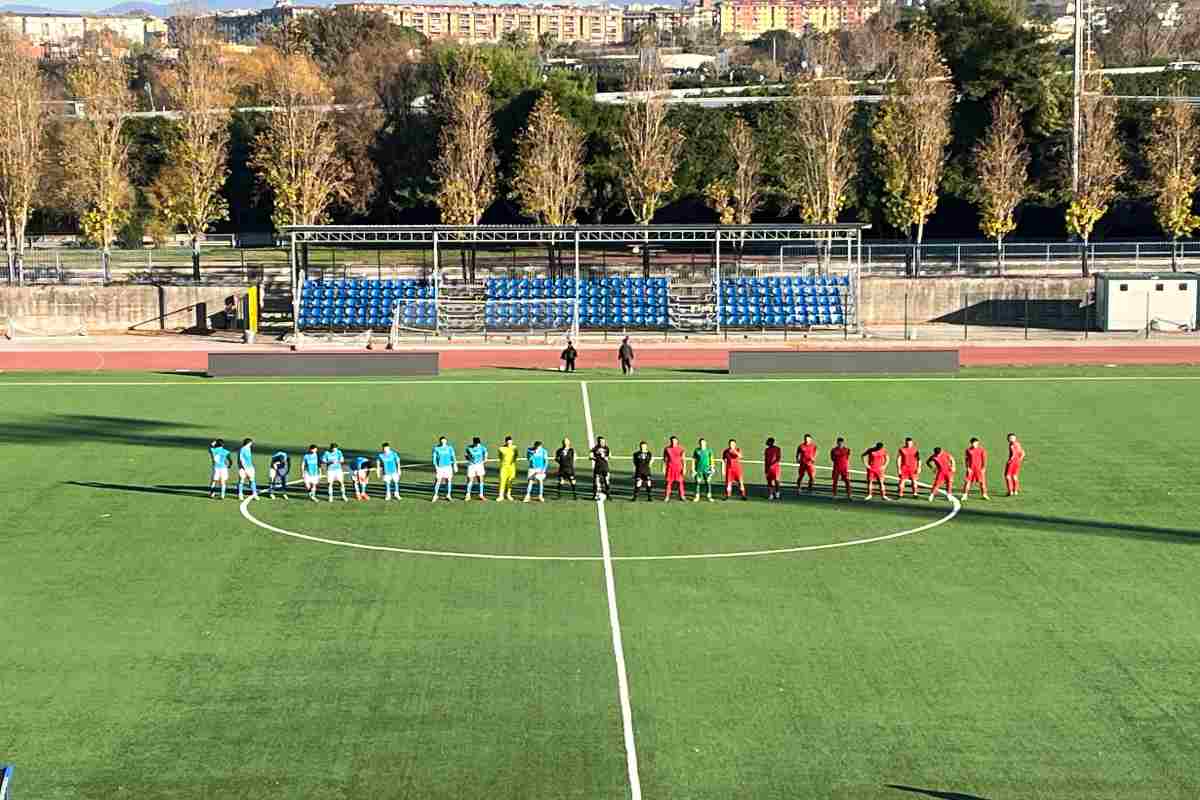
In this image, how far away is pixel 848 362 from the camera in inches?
2004

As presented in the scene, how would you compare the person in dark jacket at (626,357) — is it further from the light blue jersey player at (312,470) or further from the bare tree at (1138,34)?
the bare tree at (1138,34)

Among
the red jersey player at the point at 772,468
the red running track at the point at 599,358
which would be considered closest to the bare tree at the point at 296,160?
the red running track at the point at 599,358

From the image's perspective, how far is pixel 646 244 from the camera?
62406 millimetres

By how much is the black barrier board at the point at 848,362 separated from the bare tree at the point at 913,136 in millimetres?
19203

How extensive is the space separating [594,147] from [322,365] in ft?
145

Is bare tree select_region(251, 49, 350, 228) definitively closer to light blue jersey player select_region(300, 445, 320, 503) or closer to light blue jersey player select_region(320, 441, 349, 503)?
light blue jersey player select_region(320, 441, 349, 503)

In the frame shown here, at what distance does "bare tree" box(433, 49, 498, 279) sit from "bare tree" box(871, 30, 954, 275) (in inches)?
758

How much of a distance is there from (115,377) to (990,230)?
3877 cm

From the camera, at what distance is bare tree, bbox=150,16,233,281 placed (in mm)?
70812

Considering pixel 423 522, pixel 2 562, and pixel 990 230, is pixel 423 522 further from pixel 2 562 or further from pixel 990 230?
pixel 990 230

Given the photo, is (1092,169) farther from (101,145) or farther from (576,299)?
(101,145)

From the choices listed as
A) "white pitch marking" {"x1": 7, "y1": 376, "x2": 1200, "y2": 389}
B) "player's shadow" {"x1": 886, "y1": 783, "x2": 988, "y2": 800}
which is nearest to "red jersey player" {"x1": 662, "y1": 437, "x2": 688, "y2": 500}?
"player's shadow" {"x1": 886, "y1": 783, "x2": 988, "y2": 800}

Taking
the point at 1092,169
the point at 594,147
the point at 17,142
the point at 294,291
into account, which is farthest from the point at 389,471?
the point at 594,147

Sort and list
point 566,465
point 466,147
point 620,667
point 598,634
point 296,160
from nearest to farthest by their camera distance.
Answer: point 620,667 < point 598,634 < point 566,465 < point 296,160 < point 466,147
